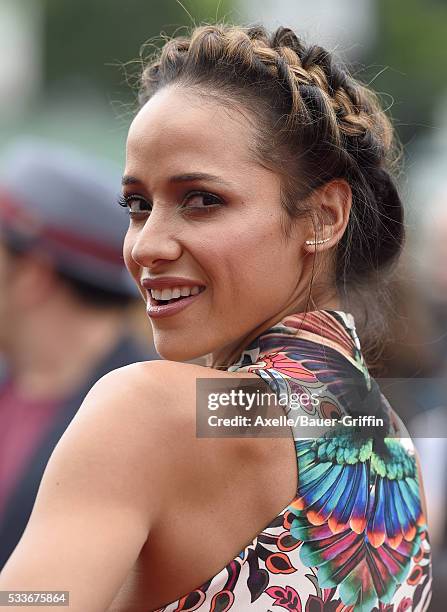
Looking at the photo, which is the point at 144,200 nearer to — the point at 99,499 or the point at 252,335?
the point at 252,335

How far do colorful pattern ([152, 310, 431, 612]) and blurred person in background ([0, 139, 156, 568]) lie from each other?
1.92 m

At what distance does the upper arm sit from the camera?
1.60 metres

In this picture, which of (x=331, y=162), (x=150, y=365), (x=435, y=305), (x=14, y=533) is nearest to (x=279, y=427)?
(x=150, y=365)

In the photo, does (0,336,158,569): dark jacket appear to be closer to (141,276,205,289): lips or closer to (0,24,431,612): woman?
(0,24,431,612): woman

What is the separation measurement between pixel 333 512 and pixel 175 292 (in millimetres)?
462

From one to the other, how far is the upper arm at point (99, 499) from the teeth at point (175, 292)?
0.27 meters

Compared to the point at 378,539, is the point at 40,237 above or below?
above

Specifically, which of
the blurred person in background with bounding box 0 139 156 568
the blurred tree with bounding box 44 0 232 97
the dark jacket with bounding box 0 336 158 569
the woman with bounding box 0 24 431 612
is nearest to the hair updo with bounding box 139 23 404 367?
the woman with bounding box 0 24 431 612

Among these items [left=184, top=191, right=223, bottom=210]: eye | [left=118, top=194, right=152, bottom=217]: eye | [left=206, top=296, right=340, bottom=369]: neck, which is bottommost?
[left=206, top=296, right=340, bottom=369]: neck

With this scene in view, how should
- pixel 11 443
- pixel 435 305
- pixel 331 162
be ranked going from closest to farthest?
pixel 331 162 → pixel 11 443 → pixel 435 305

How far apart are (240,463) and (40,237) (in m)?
2.42

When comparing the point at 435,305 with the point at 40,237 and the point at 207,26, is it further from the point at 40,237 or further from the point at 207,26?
the point at 207,26

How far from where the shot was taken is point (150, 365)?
1721mm

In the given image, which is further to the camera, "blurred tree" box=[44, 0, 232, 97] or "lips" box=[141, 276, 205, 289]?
"blurred tree" box=[44, 0, 232, 97]
